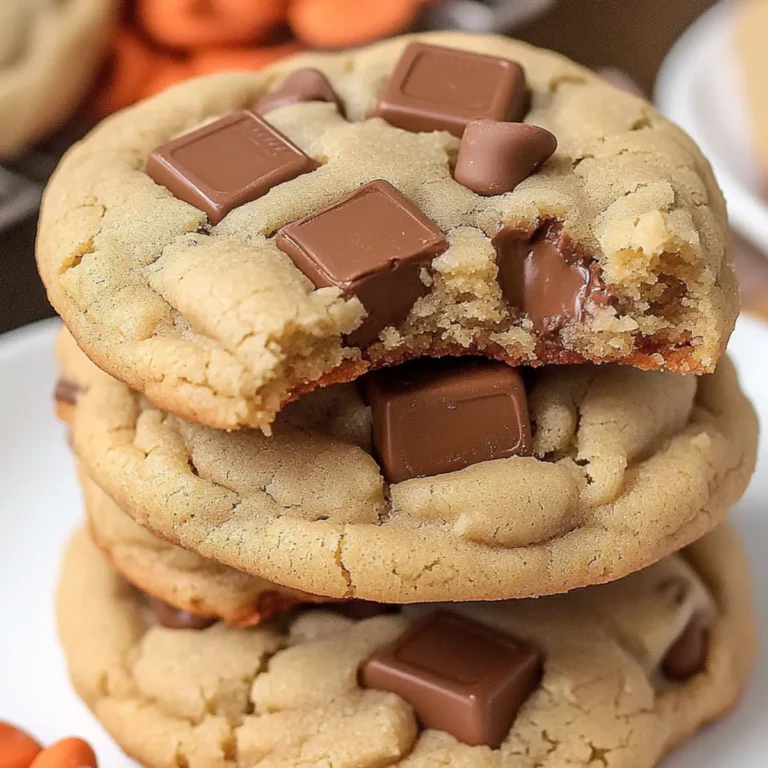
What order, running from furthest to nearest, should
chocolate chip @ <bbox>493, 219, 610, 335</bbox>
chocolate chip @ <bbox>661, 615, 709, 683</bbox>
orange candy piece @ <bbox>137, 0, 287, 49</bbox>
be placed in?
orange candy piece @ <bbox>137, 0, 287, 49</bbox> → chocolate chip @ <bbox>661, 615, 709, 683</bbox> → chocolate chip @ <bbox>493, 219, 610, 335</bbox>

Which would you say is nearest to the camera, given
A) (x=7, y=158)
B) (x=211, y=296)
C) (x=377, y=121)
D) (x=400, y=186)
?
(x=211, y=296)

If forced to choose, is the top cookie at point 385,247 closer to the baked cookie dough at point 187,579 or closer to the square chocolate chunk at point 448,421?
the square chocolate chunk at point 448,421

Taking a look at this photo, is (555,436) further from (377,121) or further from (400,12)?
(400,12)

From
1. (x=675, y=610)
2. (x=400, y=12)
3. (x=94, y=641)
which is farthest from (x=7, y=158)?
(x=675, y=610)

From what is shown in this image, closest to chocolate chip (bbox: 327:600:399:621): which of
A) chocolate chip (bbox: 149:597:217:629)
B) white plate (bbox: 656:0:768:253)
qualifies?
chocolate chip (bbox: 149:597:217:629)

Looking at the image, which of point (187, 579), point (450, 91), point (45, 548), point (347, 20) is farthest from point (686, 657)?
point (347, 20)

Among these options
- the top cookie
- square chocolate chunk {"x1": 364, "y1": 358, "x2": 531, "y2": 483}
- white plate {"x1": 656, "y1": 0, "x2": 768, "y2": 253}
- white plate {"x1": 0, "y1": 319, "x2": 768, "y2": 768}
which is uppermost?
the top cookie

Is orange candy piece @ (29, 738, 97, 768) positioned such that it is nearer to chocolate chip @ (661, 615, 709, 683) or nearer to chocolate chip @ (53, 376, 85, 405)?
chocolate chip @ (53, 376, 85, 405)

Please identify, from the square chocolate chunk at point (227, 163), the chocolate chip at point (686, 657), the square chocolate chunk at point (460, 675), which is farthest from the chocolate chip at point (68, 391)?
the chocolate chip at point (686, 657)
